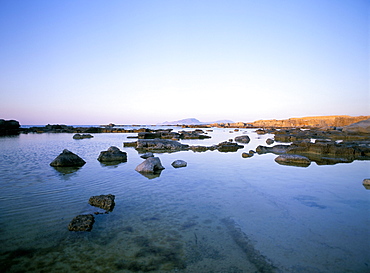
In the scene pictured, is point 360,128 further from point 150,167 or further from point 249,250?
point 249,250

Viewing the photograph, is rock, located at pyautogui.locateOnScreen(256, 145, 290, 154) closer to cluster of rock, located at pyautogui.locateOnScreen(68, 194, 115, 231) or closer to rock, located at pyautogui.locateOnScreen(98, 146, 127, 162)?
rock, located at pyautogui.locateOnScreen(98, 146, 127, 162)

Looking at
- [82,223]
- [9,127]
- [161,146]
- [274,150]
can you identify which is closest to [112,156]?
[161,146]

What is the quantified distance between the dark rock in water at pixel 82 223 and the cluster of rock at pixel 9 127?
42505 mm

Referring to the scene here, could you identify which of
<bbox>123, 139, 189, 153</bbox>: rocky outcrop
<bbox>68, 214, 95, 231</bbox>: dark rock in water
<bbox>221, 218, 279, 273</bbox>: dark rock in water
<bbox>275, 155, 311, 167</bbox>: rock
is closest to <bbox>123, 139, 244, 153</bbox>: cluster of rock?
<bbox>123, 139, 189, 153</bbox>: rocky outcrop

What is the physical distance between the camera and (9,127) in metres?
40.0

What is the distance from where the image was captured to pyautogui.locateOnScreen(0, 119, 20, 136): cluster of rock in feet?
124

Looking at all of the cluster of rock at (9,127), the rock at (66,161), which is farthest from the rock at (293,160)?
the cluster of rock at (9,127)

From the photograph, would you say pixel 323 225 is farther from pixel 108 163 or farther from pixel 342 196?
pixel 108 163

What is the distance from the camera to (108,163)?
443 inches

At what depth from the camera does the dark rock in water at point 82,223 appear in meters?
4.20

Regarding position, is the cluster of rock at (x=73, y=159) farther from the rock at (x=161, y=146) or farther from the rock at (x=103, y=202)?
the rock at (x=103, y=202)

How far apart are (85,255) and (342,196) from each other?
6.53 meters

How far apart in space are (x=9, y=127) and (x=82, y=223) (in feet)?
152

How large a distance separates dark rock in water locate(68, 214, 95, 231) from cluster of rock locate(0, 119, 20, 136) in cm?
4251
